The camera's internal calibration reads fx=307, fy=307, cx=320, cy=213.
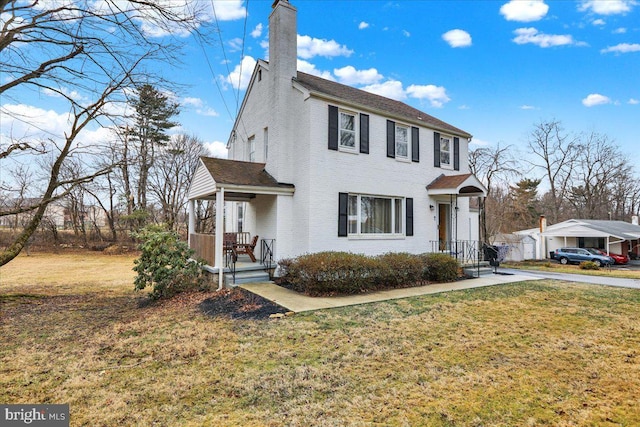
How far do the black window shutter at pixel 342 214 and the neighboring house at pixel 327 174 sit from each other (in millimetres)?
35

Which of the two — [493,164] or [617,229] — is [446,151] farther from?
[617,229]

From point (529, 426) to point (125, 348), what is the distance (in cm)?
565

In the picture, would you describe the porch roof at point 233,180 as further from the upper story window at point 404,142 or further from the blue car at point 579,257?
the blue car at point 579,257

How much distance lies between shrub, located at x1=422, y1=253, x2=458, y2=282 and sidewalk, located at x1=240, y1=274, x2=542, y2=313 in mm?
354

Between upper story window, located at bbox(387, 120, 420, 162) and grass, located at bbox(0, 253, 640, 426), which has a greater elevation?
upper story window, located at bbox(387, 120, 420, 162)

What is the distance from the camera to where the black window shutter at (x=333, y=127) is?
35.0 ft

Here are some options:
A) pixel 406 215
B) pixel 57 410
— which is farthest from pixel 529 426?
pixel 406 215

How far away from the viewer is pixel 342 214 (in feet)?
35.5

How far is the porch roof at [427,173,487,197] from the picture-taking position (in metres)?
12.3

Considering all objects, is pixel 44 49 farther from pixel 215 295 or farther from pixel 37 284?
pixel 37 284

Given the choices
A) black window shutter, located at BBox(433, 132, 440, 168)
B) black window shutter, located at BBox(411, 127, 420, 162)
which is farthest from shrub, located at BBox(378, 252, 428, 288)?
black window shutter, located at BBox(433, 132, 440, 168)

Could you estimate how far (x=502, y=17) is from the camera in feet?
45.1

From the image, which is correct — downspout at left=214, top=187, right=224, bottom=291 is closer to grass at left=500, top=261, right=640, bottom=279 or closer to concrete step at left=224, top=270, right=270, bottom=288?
concrete step at left=224, top=270, right=270, bottom=288

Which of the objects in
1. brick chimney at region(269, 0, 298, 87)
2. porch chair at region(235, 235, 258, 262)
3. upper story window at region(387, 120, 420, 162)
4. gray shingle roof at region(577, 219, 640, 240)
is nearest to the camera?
porch chair at region(235, 235, 258, 262)
